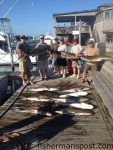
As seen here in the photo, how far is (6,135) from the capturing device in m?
5.36

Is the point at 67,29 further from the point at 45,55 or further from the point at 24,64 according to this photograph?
the point at 24,64

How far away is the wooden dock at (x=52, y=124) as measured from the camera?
5.04m

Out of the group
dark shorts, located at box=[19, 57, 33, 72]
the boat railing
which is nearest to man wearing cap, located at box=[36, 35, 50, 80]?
dark shorts, located at box=[19, 57, 33, 72]

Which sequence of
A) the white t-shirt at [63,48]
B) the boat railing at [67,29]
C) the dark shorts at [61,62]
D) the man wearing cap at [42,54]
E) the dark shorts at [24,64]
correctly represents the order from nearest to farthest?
the dark shorts at [24,64]
the man wearing cap at [42,54]
the dark shorts at [61,62]
the white t-shirt at [63,48]
the boat railing at [67,29]

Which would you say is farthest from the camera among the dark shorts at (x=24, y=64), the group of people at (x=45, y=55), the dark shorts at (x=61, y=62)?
the dark shorts at (x=61, y=62)

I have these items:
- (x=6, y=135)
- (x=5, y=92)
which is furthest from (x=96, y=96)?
(x=5, y=92)

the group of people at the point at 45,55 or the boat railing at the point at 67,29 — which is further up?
the boat railing at the point at 67,29

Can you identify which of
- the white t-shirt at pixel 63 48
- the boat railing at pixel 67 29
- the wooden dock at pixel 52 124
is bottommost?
the wooden dock at pixel 52 124

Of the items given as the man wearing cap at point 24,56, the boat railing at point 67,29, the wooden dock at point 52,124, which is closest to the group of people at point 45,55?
the man wearing cap at point 24,56

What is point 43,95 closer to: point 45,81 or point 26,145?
point 45,81

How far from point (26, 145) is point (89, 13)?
39.0 meters

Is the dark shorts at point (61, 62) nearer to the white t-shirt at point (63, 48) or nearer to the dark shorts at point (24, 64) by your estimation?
the white t-shirt at point (63, 48)

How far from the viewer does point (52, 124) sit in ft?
20.0

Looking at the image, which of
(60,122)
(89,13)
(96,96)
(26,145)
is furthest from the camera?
(89,13)
